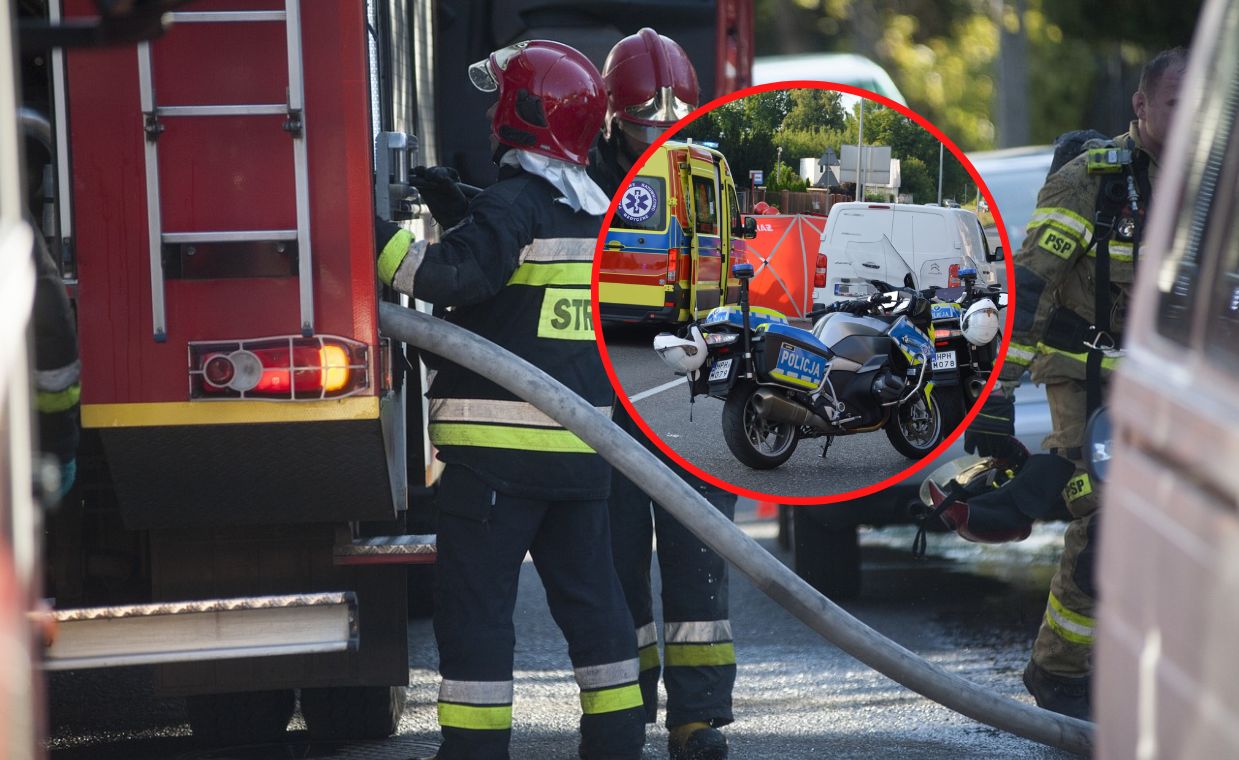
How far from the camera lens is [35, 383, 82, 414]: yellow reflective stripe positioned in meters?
3.27

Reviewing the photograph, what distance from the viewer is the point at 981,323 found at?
4.26 meters

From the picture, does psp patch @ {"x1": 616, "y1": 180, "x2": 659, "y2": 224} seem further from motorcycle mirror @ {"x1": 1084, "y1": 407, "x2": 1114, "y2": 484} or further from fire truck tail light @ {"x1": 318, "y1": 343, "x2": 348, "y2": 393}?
motorcycle mirror @ {"x1": 1084, "y1": 407, "x2": 1114, "y2": 484}

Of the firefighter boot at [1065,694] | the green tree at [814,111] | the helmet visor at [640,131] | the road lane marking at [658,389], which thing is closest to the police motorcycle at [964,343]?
the green tree at [814,111]

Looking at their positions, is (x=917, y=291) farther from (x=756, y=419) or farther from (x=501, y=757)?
(x=501, y=757)

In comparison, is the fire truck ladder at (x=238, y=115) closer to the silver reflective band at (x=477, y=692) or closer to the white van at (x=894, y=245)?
the silver reflective band at (x=477, y=692)

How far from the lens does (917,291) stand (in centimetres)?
408

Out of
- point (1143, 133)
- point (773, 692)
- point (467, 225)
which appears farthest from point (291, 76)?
point (773, 692)

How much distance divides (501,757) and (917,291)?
1.55m

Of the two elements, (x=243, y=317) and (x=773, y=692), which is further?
(x=773, y=692)

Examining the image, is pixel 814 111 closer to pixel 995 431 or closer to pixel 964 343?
pixel 964 343

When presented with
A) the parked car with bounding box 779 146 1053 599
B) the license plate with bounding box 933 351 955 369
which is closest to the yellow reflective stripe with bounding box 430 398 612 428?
the license plate with bounding box 933 351 955 369

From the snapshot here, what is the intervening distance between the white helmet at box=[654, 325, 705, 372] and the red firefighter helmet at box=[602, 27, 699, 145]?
82 centimetres

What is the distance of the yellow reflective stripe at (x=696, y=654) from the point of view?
4.79 metres

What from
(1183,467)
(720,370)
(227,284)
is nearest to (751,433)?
(720,370)
